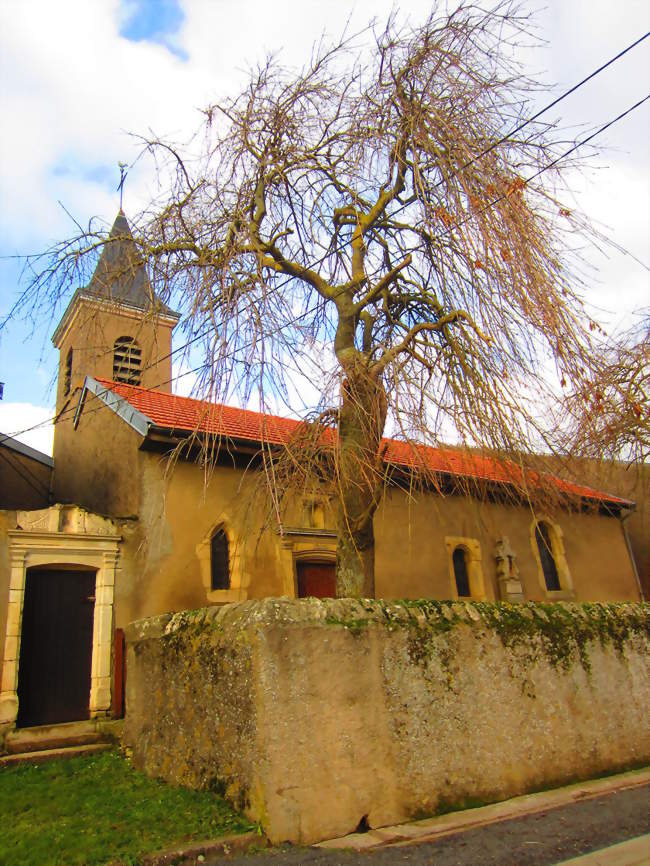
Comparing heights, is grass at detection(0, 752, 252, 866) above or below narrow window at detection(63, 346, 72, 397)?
below

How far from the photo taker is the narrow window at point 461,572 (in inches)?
486

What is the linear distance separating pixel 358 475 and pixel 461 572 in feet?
24.8

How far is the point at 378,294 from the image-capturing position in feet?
22.8

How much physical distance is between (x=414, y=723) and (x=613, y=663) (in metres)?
2.65

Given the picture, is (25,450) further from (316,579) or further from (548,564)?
(548,564)

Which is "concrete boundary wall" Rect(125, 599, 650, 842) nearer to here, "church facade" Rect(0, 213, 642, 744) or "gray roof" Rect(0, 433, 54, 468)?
"church facade" Rect(0, 213, 642, 744)

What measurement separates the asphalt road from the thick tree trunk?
94.9 inches

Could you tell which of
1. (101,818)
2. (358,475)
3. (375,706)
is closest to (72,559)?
(101,818)

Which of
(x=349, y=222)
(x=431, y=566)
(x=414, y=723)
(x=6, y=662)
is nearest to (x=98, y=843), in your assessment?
(x=414, y=723)

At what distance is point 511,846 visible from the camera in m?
4.07

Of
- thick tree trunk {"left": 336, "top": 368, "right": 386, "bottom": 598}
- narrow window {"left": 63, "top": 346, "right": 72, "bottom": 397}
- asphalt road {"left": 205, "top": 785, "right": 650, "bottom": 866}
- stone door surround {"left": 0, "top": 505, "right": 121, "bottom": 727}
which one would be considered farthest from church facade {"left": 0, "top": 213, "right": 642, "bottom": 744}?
asphalt road {"left": 205, "top": 785, "right": 650, "bottom": 866}

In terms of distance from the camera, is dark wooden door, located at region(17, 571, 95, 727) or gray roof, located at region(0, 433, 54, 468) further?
gray roof, located at region(0, 433, 54, 468)

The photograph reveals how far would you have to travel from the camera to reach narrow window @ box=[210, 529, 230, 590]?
9562mm

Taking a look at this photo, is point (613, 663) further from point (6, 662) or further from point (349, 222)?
point (6, 662)
